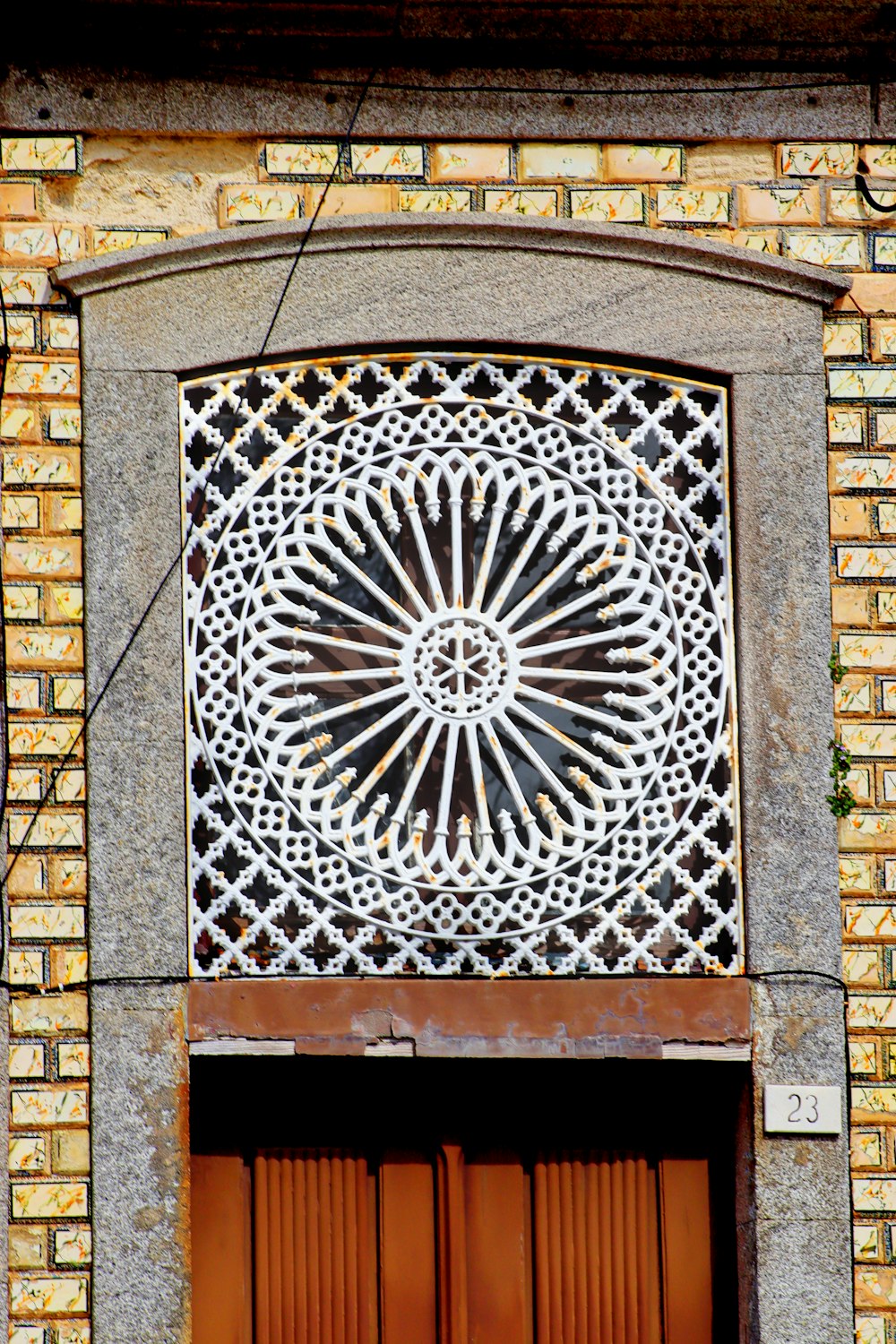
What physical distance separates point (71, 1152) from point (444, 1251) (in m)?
1.16

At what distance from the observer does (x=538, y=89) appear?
5.27 m

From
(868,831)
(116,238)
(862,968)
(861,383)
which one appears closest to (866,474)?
(861,383)

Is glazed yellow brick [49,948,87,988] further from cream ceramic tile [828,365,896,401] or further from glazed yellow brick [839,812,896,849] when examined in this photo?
cream ceramic tile [828,365,896,401]

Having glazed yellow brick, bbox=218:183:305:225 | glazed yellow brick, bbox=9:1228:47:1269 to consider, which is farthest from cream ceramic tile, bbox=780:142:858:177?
glazed yellow brick, bbox=9:1228:47:1269

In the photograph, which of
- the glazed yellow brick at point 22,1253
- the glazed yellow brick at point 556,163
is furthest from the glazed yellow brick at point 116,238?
the glazed yellow brick at point 22,1253

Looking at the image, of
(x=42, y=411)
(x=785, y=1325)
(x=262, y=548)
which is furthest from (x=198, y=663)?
(x=785, y=1325)

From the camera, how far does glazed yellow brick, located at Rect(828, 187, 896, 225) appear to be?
17.4 feet

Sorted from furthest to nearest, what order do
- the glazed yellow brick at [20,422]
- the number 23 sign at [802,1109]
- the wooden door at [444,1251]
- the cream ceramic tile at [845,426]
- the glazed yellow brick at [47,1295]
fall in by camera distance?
the cream ceramic tile at [845,426]
the glazed yellow brick at [20,422]
the wooden door at [444,1251]
the number 23 sign at [802,1109]
the glazed yellow brick at [47,1295]

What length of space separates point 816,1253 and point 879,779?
1.42m

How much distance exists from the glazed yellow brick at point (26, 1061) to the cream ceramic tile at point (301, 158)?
2789 mm

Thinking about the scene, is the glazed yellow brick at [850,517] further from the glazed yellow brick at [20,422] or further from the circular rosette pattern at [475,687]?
the glazed yellow brick at [20,422]

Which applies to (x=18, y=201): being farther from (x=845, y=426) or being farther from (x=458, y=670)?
(x=845, y=426)

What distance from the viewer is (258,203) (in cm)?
521

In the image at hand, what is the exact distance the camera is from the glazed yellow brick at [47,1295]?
4.81m
